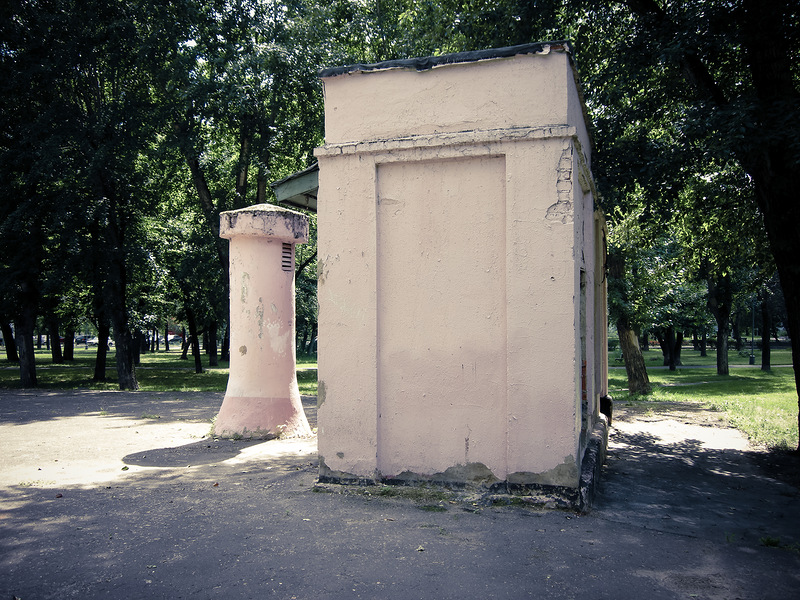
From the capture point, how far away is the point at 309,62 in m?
15.6

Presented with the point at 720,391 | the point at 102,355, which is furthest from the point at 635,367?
the point at 102,355

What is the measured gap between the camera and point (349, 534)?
4629 mm

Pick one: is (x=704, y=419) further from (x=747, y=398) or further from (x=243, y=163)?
(x=243, y=163)

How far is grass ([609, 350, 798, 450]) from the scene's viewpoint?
32.5ft

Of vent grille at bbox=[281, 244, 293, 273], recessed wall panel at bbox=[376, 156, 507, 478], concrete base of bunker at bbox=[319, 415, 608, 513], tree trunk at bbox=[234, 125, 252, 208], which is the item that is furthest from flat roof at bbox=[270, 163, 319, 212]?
tree trunk at bbox=[234, 125, 252, 208]

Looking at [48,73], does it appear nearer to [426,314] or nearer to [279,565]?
[426,314]

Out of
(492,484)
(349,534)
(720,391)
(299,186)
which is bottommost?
(720,391)

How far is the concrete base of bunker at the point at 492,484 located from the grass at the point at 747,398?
5.34 m

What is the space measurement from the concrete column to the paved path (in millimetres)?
905

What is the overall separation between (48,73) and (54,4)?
204 centimetres

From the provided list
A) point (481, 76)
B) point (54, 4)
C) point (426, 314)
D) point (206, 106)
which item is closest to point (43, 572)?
point (426, 314)

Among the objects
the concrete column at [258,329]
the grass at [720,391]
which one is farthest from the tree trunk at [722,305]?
the concrete column at [258,329]

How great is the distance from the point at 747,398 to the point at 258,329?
13.7 m

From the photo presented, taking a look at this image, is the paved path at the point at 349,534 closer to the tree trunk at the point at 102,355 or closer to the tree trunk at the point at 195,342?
the tree trunk at the point at 102,355
